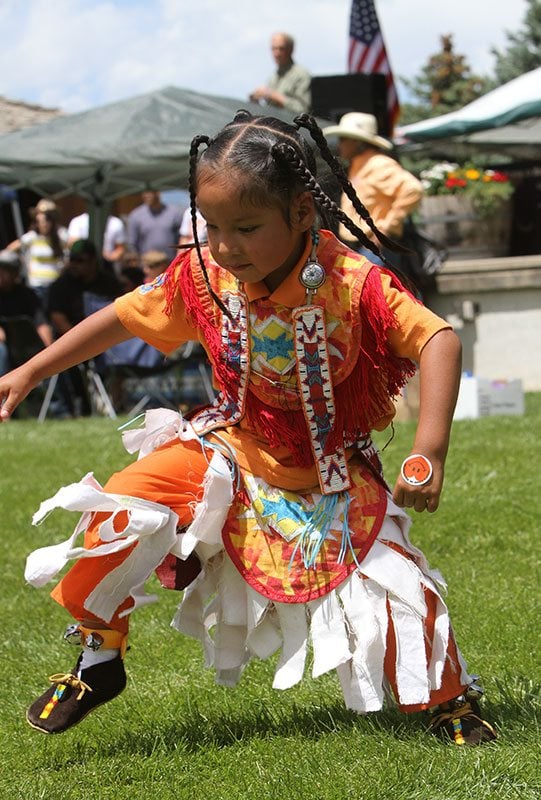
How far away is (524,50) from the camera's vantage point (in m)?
27.6

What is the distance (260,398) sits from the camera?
3.16 metres

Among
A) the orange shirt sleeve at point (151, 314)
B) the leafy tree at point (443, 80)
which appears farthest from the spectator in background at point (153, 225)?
the leafy tree at point (443, 80)

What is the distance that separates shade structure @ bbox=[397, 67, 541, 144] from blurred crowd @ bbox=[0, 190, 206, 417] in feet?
8.57

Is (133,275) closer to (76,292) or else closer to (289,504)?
(76,292)

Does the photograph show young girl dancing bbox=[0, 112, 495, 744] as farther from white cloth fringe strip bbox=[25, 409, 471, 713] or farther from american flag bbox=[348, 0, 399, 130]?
american flag bbox=[348, 0, 399, 130]

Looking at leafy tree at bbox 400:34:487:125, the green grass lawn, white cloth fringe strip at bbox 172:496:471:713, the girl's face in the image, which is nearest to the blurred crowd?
the green grass lawn

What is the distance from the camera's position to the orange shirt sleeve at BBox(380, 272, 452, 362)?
2908 millimetres

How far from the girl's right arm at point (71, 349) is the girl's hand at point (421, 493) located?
0.94m

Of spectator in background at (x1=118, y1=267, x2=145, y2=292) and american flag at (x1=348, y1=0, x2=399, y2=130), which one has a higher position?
american flag at (x1=348, y1=0, x2=399, y2=130)

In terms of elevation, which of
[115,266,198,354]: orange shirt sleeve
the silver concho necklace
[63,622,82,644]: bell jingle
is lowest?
[63,622,82,644]: bell jingle

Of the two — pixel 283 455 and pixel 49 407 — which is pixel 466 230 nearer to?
pixel 49 407

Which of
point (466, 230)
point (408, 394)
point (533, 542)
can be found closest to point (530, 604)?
point (533, 542)

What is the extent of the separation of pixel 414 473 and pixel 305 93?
32.3 ft

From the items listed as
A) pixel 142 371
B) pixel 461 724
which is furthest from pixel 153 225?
pixel 461 724
